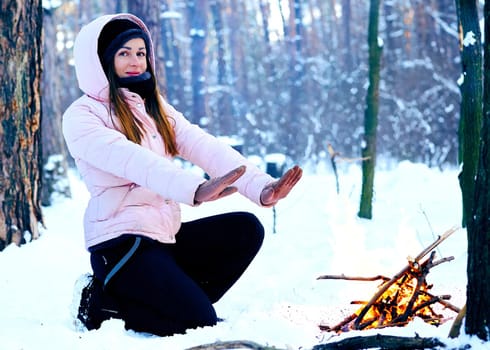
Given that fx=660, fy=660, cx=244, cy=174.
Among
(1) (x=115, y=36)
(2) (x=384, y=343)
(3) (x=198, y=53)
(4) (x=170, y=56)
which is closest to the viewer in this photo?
(2) (x=384, y=343)

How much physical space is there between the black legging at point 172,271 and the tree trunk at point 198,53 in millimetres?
16553

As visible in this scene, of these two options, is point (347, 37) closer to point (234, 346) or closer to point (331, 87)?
point (331, 87)

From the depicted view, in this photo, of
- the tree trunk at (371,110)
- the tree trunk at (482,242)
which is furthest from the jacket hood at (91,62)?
the tree trunk at (371,110)

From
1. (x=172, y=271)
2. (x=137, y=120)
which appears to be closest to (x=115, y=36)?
(x=137, y=120)

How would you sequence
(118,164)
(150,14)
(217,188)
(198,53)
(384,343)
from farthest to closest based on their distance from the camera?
(198,53)
(150,14)
(118,164)
(217,188)
(384,343)

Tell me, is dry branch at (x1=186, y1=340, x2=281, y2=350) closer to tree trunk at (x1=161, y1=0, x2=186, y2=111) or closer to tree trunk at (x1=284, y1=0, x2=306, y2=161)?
tree trunk at (x1=284, y1=0, x2=306, y2=161)

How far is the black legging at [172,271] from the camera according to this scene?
2873 millimetres

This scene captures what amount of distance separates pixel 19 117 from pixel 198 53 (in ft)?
59.0

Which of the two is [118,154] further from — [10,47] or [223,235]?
[10,47]

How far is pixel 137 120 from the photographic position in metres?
3.10

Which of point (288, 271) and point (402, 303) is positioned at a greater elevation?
point (402, 303)

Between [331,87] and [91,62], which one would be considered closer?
[91,62]

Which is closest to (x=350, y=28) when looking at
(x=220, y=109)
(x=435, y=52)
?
(x=220, y=109)

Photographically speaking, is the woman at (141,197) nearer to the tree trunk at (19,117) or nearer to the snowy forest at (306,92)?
the snowy forest at (306,92)
